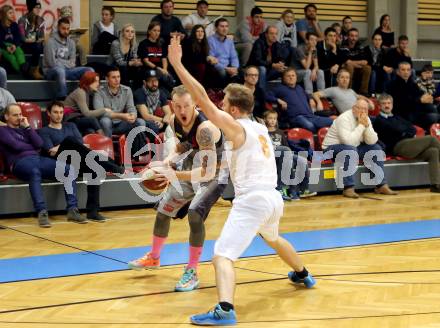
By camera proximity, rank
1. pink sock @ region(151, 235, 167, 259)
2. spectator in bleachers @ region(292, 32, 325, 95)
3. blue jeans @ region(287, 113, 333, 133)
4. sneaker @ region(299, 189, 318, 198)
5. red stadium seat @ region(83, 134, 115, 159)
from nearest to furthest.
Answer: pink sock @ region(151, 235, 167, 259) → red stadium seat @ region(83, 134, 115, 159) → sneaker @ region(299, 189, 318, 198) → blue jeans @ region(287, 113, 333, 133) → spectator in bleachers @ region(292, 32, 325, 95)

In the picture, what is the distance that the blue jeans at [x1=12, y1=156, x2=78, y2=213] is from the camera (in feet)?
32.4

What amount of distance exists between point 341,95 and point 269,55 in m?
1.47

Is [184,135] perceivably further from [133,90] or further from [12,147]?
[133,90]

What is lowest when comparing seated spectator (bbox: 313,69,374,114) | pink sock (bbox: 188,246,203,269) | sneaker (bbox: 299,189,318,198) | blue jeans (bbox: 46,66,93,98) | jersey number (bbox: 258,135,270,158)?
sneaker (bbox: 299,189,318,198)

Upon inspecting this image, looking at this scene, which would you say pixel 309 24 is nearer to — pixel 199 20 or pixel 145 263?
pixel 199 20

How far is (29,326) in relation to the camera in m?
5.43

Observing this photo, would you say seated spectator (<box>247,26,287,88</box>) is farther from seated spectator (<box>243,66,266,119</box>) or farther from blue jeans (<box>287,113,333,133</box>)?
blue jeans (<box>287,113,333,133</box>)

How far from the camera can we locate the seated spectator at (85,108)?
37.7 feet

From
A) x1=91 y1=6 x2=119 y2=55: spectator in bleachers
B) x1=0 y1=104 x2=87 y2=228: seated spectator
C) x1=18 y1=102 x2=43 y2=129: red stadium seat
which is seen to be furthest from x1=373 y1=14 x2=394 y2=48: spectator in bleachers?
x1=0 y1=104 x2=87 y2=228: seated spectator

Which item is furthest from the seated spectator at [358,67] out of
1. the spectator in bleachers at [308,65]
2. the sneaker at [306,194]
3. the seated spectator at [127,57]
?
the seated spectator at [127,57]

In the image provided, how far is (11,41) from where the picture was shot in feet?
41.9

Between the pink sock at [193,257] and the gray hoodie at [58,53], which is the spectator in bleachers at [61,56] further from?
the pink sock at [193,257]

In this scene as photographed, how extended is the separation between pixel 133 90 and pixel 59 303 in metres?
7.39

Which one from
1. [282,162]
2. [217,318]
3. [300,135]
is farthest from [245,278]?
[300,135]
